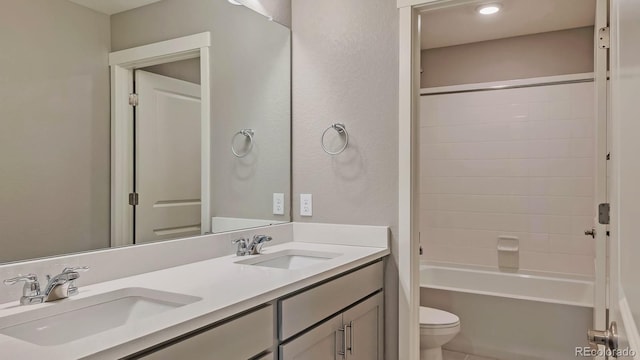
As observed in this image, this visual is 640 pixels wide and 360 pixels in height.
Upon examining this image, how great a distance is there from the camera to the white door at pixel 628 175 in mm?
566

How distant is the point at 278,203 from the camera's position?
93.4 inches

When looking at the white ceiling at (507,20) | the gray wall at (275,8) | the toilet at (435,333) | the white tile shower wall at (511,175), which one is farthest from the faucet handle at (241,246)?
the white tile shower wall at (511,175)

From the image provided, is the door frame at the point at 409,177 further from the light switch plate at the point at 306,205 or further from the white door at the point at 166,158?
the white door at the point at 166,158

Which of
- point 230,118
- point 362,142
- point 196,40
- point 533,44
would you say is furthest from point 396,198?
point 533,44

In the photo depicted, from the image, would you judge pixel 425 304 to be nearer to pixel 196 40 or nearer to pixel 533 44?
pixel 533 44

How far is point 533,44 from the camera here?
354cm

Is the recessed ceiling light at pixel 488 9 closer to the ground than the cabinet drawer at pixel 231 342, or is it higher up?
higher up

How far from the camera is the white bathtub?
3.27m

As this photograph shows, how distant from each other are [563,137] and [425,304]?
169 centimetres

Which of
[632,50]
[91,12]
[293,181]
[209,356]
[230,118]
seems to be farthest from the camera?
[293,181]

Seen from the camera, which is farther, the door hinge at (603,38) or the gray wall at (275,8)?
the gray wall at (275,8)

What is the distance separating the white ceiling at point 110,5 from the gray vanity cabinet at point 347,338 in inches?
49.9

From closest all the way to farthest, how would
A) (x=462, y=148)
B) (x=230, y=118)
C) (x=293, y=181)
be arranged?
1. (x=230, y=118)
2. (x=293, y=181)
3. (x=462, y=148)

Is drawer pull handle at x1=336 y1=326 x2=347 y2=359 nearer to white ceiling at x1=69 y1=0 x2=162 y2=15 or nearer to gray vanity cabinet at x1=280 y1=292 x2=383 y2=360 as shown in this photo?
gray vanity cabinet at x1=280 y1=292 x2=383 y2=360
